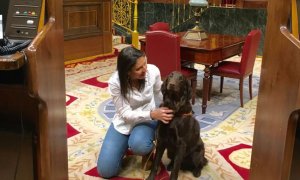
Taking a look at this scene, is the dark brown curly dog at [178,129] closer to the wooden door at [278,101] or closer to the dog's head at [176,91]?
the dog's head at [176,91]

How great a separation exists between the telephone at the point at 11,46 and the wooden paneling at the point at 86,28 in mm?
4115

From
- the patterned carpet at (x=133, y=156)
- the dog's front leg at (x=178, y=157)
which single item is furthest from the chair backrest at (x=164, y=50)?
the dog's front leg at (x=178, y=157)

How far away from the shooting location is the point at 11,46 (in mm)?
1418

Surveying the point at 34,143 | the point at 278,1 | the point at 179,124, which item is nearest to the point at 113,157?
the point at 179,124

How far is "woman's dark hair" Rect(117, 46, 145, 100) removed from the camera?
2.28 meters

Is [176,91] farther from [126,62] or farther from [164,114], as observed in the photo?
[126,62]

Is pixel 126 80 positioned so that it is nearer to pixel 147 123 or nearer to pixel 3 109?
pixel 147 123

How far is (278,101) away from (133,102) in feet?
3.57

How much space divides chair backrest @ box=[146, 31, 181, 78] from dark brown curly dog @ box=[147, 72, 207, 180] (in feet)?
4.24

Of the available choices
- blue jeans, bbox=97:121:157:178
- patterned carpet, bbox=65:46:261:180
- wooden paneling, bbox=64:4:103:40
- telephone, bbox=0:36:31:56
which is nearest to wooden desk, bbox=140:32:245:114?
patterned carpet, bbox=65:46:261:180

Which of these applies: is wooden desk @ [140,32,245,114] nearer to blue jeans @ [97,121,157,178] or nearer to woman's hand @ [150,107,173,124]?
blue jeans @ [97,121,157,178]

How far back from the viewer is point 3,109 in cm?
190

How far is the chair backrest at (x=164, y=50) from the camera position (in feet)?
11.5

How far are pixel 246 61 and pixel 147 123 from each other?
1790mm
